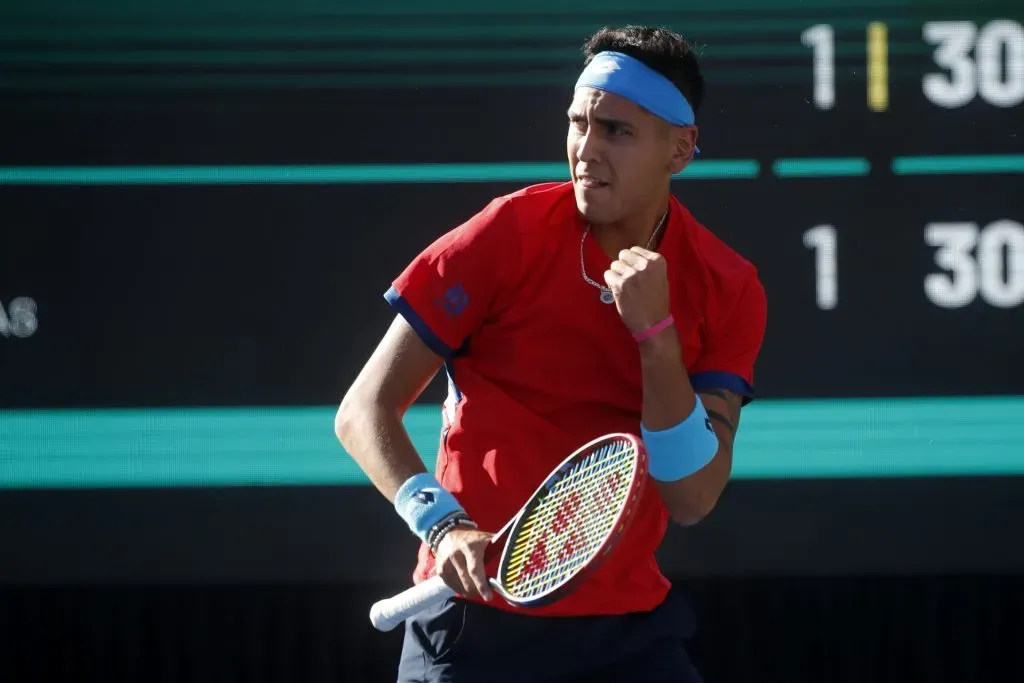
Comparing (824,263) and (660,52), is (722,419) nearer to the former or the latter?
(660,52)

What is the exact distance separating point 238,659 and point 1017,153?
2208 millimetres

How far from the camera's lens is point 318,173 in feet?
10.9

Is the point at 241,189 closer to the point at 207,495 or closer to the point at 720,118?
the point at 207,495

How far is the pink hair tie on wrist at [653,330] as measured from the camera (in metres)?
1.85

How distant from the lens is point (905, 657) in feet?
11.0

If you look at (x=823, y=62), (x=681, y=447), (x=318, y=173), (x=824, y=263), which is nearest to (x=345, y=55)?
(x=318, y=173)

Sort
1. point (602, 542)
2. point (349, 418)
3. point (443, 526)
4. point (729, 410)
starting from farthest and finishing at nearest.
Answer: point (729, 410) → point (349, 418) → point (443, 526) → point (602, 542)

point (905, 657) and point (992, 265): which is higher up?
point (992, 265)

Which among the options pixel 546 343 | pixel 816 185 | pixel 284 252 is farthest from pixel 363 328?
pixel 546 343

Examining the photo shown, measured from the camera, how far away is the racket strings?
5.83 ft

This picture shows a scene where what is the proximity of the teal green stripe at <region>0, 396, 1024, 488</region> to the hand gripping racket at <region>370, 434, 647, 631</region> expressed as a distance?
145cm

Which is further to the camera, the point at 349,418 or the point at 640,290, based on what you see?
the point at 349,418

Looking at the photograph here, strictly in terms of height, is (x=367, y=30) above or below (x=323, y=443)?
above

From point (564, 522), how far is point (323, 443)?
1.55m
